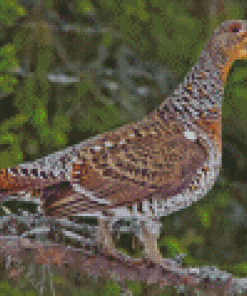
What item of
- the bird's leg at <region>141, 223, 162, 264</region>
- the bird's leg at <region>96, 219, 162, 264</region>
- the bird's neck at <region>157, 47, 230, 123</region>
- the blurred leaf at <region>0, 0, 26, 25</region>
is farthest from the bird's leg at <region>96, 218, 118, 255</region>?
the blurred leaf at <region>0, 0, 26, 25</region>


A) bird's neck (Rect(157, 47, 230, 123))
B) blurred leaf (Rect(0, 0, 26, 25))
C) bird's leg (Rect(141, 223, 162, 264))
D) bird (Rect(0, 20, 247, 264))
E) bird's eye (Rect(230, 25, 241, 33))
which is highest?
blurred leaf (Rect(0, 0, 26, 25))

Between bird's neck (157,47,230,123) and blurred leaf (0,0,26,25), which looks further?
bird's neck (157,47,230,123)

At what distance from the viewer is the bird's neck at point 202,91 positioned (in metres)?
1.04

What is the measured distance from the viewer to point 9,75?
3.12 feet

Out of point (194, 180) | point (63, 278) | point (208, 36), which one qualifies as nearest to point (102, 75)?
point (208, 36)

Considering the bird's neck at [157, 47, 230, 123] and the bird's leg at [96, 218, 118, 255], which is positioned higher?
the bird's neck at [157, 47, 230, 123]

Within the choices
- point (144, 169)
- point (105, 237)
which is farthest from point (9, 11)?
point (105, 237)

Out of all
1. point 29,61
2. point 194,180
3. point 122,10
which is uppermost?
point 122,10

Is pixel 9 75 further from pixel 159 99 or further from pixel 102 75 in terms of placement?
pixel 159 99

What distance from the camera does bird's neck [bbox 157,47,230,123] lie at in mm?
1042

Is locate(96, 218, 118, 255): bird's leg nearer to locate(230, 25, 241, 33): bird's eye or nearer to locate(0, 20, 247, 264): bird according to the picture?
locate(0, 20, 247, 264): bird

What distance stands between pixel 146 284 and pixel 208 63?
34.2 inches

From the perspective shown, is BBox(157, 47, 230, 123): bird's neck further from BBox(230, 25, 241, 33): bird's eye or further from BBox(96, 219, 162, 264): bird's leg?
BBox(96, 219, 162, 264): bird's leg

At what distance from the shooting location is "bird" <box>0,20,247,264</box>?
977mm
